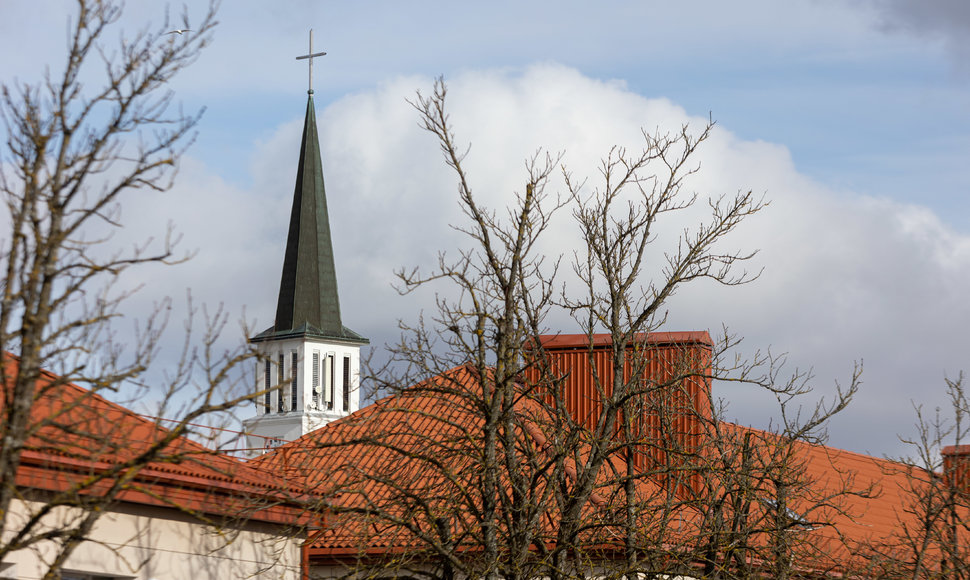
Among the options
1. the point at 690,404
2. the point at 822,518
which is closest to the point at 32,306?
the point at 690,404

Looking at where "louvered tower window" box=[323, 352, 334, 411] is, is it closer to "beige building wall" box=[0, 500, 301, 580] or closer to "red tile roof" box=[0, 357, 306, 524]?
"beige building wall" box=[0, 500, 301, 580]

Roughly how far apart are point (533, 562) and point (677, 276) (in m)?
4.15

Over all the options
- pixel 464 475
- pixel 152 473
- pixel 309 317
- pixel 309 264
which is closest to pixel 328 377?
pixel 309 317

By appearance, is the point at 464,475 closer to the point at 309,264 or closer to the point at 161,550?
the point at 161,550

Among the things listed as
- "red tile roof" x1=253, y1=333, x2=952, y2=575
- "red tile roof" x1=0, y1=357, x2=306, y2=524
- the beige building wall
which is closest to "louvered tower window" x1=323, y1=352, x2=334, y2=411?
"red tile roof" x1=253, y1=333, x2=952, y2=575

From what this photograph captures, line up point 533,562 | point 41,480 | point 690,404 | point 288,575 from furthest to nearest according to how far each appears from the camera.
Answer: point 690,404
point 288,575
point 533,562
point 41,480

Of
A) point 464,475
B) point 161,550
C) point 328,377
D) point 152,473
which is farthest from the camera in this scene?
point 328,377

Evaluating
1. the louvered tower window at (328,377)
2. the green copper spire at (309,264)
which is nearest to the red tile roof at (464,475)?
the green copper spire at (309,264)

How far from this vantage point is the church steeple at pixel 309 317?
257ft

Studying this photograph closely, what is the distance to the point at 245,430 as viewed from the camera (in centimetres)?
1125

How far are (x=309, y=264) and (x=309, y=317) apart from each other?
426 cm

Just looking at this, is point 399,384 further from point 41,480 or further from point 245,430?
point 41,480

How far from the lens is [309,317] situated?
81250 mm


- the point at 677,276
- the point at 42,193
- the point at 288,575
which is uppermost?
the point at 677,276
